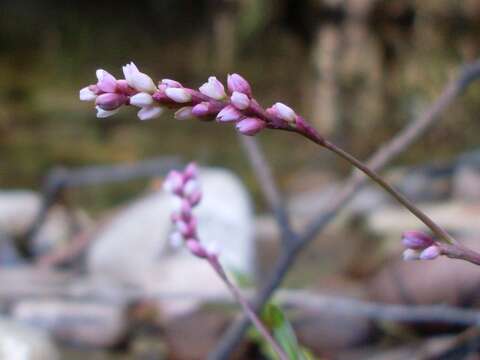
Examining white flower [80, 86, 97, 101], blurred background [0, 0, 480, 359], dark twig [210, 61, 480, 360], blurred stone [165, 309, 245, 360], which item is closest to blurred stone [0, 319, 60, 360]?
blurred background [0, 0, 480, 359]

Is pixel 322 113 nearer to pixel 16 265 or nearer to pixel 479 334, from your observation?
pixel 16 265

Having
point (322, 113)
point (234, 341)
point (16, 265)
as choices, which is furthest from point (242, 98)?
point (322, 113)

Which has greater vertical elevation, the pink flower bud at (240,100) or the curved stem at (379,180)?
the pink flower bud at (240,100)

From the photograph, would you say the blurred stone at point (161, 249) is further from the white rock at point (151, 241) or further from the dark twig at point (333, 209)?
the dark twig at point (333, 209)

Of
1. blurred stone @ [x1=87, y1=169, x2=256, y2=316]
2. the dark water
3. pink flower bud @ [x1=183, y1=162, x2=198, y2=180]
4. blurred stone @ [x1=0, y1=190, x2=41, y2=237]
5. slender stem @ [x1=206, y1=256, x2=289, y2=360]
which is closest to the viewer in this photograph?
slender stem @ [x1=206, y1=256, x2=289, y2=360]

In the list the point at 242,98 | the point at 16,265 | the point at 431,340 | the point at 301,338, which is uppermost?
the point at 242,98

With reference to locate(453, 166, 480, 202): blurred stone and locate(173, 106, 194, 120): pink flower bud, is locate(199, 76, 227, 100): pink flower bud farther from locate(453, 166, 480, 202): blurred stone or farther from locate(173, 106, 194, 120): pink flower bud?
locate(453, 166, 480, 202): blurred stone

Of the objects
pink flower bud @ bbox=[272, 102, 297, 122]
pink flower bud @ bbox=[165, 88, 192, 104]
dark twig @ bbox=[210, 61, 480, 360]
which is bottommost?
dark twig @ bbox=[210, 61, 480, 360]

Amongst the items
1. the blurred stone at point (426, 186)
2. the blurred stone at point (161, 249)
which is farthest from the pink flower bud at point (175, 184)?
the blurred stone at point (426, 186)
